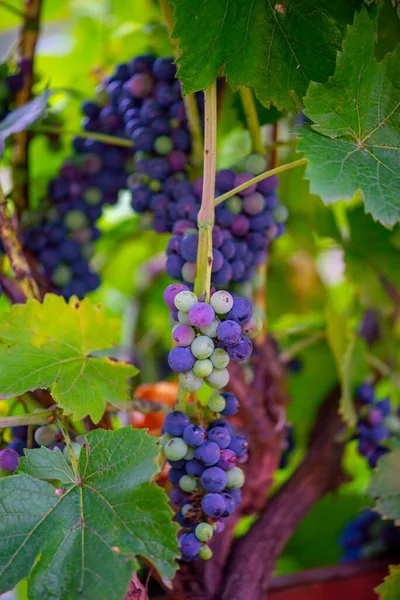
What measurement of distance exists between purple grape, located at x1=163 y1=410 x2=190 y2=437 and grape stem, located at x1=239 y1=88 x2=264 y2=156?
35cm

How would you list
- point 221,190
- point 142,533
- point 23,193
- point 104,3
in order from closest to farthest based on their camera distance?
point 142,533
point 221,190
point 23,193
point 104,3

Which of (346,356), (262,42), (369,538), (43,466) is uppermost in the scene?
(262,42)

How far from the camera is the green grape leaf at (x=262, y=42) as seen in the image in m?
0.61

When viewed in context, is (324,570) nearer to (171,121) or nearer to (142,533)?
(142,533)

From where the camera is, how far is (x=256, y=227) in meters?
0.72

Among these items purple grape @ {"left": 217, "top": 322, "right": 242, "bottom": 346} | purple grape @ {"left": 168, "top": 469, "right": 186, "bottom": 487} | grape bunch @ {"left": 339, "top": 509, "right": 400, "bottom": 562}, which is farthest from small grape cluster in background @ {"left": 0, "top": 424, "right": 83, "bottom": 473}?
grape bunch @ {"left": 339, "top": 509, "right": 400, "bottom": 562}

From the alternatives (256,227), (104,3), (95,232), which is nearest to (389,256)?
(256,227)

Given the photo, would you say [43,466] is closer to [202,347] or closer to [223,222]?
[202,347]

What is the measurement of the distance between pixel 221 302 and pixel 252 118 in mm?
291

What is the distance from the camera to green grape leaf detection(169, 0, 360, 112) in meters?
0.61

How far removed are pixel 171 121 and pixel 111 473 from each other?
444mm

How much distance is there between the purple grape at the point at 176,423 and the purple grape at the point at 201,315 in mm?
112

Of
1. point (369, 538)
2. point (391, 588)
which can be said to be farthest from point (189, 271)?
point (369, 538)

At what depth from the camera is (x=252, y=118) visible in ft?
2.41
